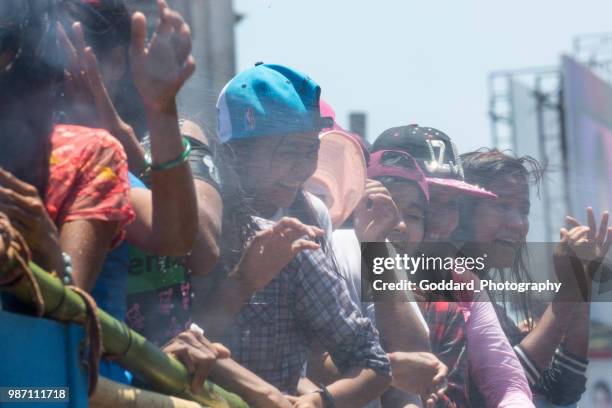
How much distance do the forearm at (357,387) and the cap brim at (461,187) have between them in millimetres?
836

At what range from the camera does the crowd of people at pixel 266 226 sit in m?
1.85

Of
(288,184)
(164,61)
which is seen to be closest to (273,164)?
(288,184)

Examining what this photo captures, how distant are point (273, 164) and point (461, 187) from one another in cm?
91

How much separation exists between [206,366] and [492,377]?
4.48 feet

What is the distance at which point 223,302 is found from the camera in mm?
2402

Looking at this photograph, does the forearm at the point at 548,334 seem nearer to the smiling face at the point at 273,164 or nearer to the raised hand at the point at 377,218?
the raised hand at the point at 377,218

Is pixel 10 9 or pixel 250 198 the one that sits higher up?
pixel 10 9

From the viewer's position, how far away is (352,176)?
10.2ft

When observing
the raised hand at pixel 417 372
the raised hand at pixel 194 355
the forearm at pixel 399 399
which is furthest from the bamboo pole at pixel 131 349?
the forearm at pixel 399 399

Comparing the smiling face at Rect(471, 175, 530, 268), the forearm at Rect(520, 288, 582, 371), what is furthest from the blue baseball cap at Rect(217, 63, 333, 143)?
the forearm at Rect(520, 288, 582, 371)

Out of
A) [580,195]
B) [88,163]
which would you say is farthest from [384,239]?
[580,195]

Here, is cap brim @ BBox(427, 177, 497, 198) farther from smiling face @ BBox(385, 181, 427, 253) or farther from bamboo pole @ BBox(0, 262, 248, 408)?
bamboo pole @ BBox(0, 262, 248, 408)

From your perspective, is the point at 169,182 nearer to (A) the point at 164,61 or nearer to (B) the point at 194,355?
(A) the point at 164,61

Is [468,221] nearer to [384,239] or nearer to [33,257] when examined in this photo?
[384,239]
